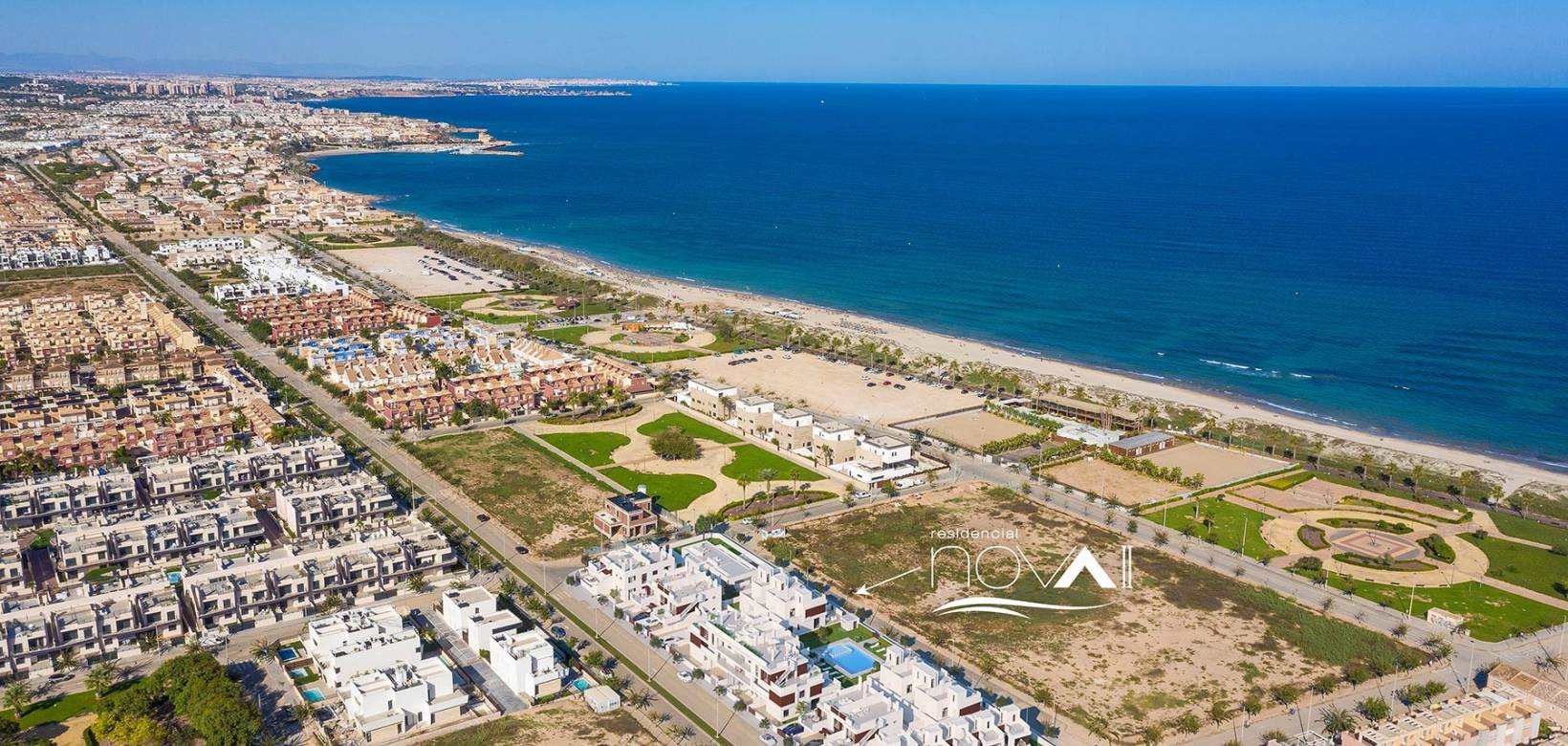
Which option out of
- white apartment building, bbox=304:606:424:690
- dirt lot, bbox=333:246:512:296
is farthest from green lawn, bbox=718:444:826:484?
dirt lot, bbox=333:246:512:296

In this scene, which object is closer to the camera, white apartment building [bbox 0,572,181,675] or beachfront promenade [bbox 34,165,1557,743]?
white apartment building [bbox 0,572,181,675]

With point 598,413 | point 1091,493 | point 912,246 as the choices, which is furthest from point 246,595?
point 912,246

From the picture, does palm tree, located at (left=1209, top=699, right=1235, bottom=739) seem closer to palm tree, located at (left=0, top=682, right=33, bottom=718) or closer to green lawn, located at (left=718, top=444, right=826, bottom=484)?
green lawn, located at (left=718, top=444, right=826, bottom=484)

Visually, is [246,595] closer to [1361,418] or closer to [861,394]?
[861,394]

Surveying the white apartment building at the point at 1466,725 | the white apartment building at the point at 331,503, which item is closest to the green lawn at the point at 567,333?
the white apartment building at the point at 331,503

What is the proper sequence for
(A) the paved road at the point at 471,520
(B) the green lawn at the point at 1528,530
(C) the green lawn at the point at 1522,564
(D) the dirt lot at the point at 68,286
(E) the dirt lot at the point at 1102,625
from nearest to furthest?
(A) the paved road at the point at 471,520 → (E) the dirt lot at the point at 1102,625 → (C) the green lawn at the point at 1522,564 → (B) the green lawn at the point at 1528,530 → (D) the dirt lot at the point at 68,286

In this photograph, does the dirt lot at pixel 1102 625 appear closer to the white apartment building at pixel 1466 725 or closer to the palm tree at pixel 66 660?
the white apartment building at pixel 1466 725

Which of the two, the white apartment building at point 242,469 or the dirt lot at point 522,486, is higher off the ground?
the white apartment building at point 242,469
